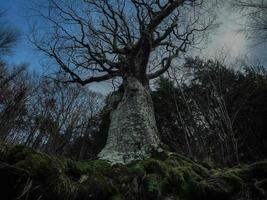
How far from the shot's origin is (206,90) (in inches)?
475

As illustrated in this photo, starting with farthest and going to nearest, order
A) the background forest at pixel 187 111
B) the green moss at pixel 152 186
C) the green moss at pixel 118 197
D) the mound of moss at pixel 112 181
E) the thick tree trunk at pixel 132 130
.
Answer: the background forest at pixel 187 111
the thick tree trunk at pixel 132 130
the green moss at pixel 152 186
the green moss at pixel 118 197
the mound of moss at pixel 112 181

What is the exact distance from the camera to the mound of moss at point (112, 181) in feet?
8.65

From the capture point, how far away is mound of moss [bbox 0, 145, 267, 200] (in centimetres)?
264

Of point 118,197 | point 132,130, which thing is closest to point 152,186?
point 118,197

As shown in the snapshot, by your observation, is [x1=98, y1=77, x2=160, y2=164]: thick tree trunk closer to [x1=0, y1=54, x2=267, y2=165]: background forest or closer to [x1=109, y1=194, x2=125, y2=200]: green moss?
[x1=109, y1=194, x2=125, y2=200]: green moss

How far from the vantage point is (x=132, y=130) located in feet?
16.2

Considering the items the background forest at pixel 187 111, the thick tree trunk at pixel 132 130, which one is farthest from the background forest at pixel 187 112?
the thick tree trunk at pixel 132 130

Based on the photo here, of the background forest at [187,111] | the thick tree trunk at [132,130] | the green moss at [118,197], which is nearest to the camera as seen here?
the green moss at [118,197]

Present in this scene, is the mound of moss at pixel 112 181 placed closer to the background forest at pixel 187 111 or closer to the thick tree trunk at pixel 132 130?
the thick tree trunk at pixel 132 130

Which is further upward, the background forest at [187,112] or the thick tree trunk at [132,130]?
the background forest at [187,112]

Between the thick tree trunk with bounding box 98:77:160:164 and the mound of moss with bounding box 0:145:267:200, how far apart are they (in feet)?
2.37

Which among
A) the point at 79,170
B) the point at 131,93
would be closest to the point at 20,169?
the point at 79,170

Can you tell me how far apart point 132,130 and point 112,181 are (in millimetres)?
1728

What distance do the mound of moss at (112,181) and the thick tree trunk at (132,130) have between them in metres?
0.72
